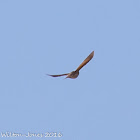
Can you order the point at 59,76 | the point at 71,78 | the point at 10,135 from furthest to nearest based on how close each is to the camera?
1. the point at 10,135
2. the point at 59,76
3. the point at 71,78

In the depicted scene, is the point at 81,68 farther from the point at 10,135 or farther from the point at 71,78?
the point at 10,135

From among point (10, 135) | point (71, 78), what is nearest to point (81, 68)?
point (71, 78)

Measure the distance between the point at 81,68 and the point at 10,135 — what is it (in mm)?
14085

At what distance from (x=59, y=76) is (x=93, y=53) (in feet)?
6.23

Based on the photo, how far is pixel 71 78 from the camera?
512 inches

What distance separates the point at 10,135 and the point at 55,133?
3354mm

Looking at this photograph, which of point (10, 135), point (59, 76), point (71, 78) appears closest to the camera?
point (71, 78)

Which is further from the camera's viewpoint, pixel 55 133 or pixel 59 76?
pixel 55 133

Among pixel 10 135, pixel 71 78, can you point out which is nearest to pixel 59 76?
pixel 71 78

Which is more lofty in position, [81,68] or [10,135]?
[81,68]

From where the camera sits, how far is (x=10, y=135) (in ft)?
83.8

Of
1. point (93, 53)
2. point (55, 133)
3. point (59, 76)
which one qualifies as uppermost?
point (93, 53)

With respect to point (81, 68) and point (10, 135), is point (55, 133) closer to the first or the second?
point (10, 135)

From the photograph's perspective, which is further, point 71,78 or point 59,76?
point 59,76
